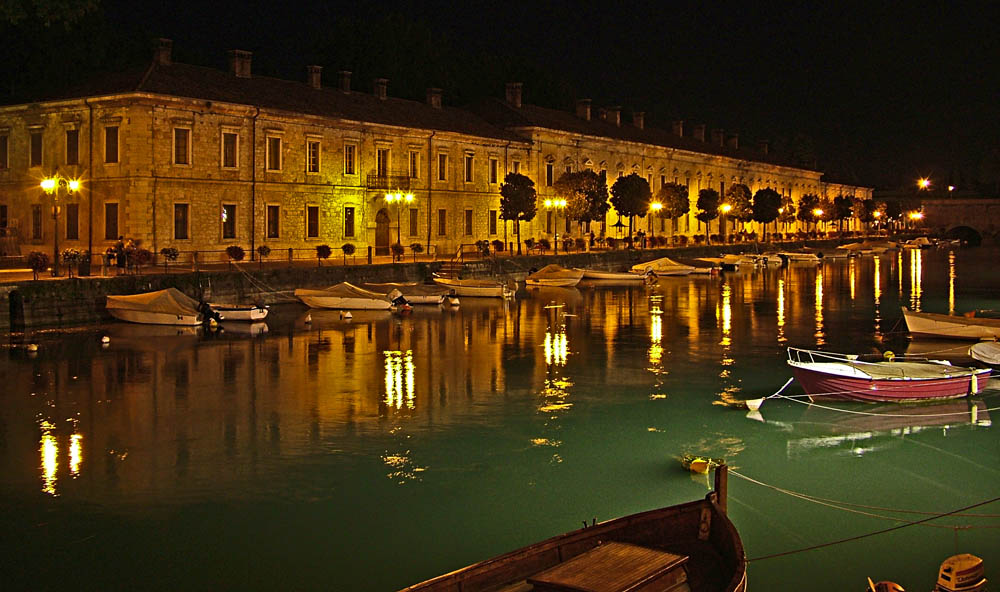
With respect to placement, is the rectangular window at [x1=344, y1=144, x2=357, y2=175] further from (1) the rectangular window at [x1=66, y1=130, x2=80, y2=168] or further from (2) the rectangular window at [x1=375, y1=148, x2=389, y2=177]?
(1) the rectangular window at [x1=66, y1=130, x2=80, y2=168]

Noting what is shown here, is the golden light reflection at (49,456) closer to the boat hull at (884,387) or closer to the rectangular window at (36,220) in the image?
the boat hull at (884,387)

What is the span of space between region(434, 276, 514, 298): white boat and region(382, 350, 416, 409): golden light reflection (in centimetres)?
1620

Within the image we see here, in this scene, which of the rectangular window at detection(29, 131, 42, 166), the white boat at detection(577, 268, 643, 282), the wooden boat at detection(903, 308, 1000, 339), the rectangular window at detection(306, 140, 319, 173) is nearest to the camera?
the wooden boat at detection(903, 308, 1000, 339)

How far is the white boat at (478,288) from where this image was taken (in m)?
45.5

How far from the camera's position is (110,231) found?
42875mm

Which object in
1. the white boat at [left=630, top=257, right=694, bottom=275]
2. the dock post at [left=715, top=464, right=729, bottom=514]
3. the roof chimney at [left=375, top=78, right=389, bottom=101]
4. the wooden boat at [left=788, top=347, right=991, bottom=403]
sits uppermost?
the roof chimney at [left=375, top=78, right=389, bottom=101]

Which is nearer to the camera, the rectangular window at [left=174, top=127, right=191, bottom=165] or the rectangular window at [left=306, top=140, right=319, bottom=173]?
the rectangular window at [left=174, top=127, right=191, bottom=165]

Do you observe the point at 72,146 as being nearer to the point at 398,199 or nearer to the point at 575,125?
the point at 398,199

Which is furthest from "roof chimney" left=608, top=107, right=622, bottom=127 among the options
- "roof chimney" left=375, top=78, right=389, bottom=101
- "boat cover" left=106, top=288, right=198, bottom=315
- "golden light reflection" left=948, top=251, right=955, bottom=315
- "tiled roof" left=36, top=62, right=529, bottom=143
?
"boat cover" left=106, top=288, right=198, bottom=315

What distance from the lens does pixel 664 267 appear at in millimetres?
63031

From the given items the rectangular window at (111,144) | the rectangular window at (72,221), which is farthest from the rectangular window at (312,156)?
the rectangular window at (72,221)

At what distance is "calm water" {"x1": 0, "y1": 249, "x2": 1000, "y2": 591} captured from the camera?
12742mm

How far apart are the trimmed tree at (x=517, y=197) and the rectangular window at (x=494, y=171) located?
2353mm

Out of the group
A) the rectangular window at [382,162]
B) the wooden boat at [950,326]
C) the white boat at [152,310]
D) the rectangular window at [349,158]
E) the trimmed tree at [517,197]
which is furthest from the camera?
the trimmed tree at [517,197]
